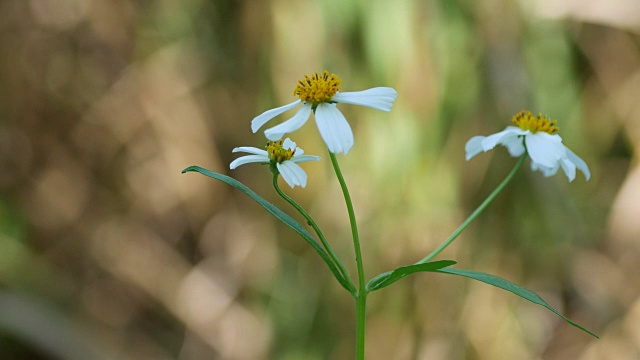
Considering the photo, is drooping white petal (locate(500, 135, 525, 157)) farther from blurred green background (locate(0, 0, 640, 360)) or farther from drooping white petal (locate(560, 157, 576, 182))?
blurred green background (locate(0, 0, 640, 360))

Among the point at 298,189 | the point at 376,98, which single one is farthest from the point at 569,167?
the point at 298,189

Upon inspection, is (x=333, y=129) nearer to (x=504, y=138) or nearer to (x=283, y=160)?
(x=283, y=160)

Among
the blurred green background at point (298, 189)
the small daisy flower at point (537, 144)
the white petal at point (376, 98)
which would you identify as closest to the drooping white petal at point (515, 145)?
the small daisy flower at point (537, 144)

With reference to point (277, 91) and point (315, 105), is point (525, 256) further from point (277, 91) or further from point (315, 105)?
point (315, 105)

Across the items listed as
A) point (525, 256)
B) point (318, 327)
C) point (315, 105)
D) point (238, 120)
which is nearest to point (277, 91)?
point (238, 120)

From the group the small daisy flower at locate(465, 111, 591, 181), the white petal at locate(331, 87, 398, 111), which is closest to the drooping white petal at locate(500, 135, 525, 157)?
the small daisy flower at locate(465, 111, 591, 181)

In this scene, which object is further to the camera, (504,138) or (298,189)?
(298,189)
